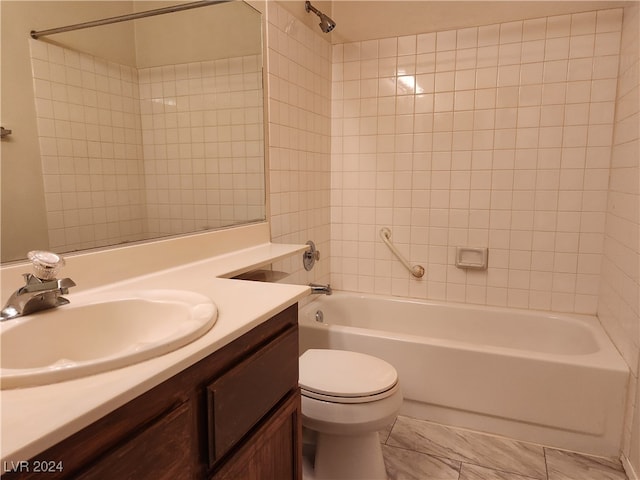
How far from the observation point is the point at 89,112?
132 centimetres

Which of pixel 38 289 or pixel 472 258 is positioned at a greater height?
pixel 38 289

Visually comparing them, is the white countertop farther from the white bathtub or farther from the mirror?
the white bathtub

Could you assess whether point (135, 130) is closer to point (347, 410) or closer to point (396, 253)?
point (347, 410)

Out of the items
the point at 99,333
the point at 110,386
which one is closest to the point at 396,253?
the point at 99,333

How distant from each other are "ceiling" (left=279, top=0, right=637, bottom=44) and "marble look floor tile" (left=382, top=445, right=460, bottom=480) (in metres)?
2.10

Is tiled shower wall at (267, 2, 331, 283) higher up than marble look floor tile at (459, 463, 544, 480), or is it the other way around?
tiled shower wall at (267, 2, 331, 283)

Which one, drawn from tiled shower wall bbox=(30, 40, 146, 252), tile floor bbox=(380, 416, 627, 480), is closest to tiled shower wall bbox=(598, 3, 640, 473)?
tile floor bbox=(380, 416, 627, 480)

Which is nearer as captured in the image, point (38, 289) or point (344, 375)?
point (38, 289)

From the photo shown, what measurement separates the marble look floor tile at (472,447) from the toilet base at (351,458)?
30cm

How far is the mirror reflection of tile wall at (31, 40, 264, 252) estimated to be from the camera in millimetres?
1218

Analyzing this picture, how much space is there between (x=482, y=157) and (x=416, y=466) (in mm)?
1626

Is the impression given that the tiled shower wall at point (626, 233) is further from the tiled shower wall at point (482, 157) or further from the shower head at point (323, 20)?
the shower head at point (323, 20)

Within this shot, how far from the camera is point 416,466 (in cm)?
168

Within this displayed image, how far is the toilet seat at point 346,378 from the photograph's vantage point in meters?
1.42
